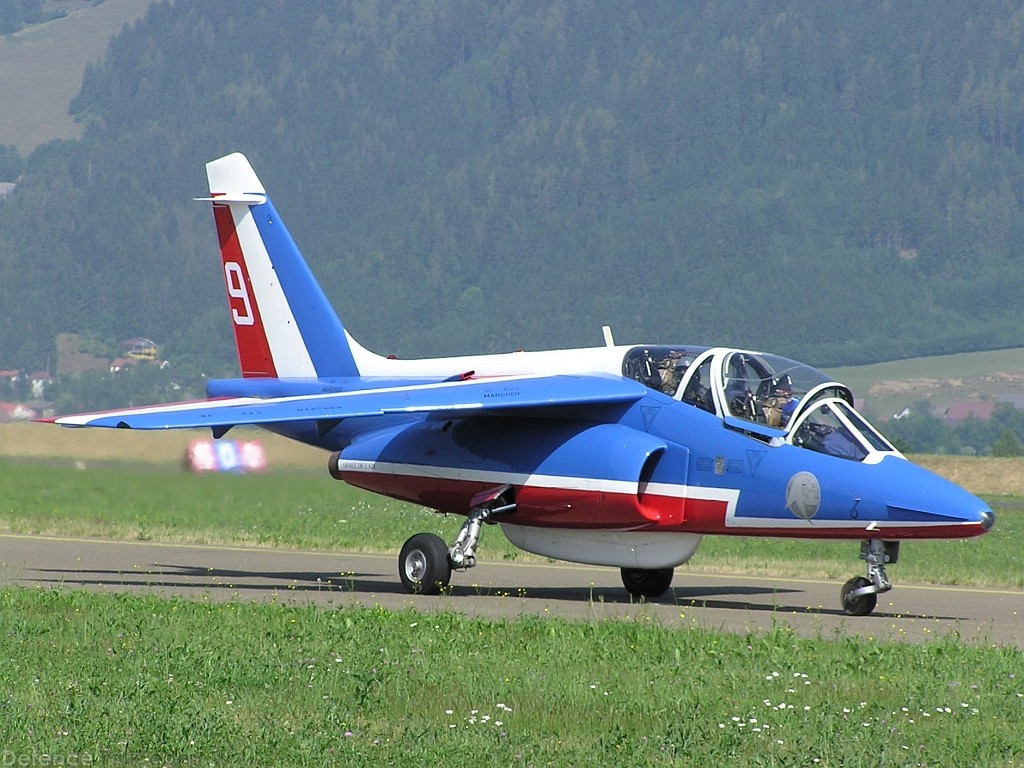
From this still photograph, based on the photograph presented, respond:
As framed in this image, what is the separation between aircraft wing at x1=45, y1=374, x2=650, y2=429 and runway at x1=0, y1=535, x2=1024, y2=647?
68.9 inches

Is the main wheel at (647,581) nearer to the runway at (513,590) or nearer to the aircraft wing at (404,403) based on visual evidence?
the runway at (513,590)

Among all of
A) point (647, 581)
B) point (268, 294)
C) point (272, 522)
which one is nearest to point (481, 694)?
point (647, 581)

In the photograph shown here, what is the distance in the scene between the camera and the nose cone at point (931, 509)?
15.4m

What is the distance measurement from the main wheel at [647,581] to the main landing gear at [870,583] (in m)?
2.70

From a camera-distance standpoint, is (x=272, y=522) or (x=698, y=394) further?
(x=272, y=522)

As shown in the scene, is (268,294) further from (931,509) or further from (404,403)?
(931,509)

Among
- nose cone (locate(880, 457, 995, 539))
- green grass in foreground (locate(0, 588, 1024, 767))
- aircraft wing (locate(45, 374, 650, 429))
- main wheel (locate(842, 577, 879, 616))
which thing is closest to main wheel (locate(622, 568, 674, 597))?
aircraft wing (locate(45, 374, 650, 429))

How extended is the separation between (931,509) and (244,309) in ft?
34.1

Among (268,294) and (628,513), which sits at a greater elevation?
(268,294)

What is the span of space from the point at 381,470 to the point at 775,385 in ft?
15.8

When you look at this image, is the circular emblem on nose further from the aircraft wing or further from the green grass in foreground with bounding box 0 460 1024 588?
the green grass in foreground with bounding box 0 460 1024 588

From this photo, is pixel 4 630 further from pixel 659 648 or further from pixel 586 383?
pixel 586 383

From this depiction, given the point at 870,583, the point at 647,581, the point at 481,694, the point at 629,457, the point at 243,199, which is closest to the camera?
the point at 481,694

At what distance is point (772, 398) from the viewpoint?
16.7 metres
